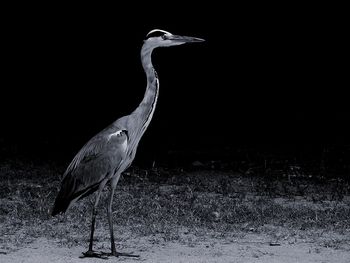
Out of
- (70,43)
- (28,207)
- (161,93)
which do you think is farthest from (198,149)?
(28,207)

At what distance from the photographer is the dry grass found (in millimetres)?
5871

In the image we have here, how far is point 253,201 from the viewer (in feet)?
23.5

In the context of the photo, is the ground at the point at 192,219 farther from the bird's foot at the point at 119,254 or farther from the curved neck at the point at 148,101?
the curved neck at the point at 148,101

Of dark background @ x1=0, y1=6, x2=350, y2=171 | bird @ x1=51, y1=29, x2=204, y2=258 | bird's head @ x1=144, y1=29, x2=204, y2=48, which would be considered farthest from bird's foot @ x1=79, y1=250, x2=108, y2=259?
dark background @ x1=0, y1=6, x2=350, y2=171

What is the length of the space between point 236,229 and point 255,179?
8.01 ft

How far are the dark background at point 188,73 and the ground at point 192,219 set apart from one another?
132 inches

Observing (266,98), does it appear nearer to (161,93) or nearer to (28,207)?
(161,93)

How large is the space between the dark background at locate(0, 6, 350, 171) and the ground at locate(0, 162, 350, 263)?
3360mm

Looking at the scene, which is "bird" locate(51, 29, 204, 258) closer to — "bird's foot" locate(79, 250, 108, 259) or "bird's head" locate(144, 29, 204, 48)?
"bird's head" locate(144, 29, 204, 48)

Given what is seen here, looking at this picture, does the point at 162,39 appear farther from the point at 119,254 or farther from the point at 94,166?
the point at 119,254

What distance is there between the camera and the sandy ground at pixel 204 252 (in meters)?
4.99

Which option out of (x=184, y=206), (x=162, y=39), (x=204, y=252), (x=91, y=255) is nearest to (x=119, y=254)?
(x=91, y=255)

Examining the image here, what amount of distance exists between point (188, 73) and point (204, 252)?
768cm

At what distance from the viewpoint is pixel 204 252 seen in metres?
5.21
